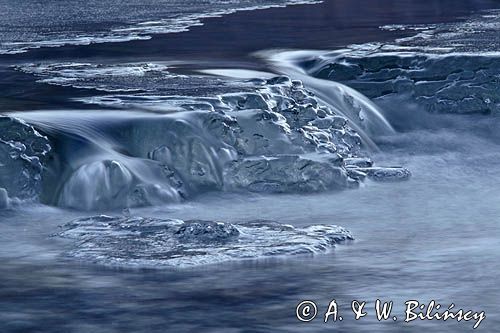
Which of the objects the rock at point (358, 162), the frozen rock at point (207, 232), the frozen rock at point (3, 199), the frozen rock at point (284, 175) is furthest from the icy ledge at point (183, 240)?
the rock at point (358, 162)

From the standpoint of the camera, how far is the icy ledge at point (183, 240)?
720cm

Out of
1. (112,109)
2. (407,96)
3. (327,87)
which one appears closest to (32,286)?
(112,109)

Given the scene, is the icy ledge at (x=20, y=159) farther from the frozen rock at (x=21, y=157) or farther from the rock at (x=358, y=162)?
the rock at (x=358, y=162)

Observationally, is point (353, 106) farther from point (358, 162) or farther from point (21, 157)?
point (21, 157)

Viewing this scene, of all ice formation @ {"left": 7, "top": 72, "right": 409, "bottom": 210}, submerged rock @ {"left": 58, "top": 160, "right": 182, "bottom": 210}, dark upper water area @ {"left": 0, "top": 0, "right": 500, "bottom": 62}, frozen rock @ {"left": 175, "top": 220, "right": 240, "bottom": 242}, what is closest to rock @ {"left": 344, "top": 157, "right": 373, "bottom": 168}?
ice formation @ {"left": 7, "top": 72, "right": 409, "bottom": 210}

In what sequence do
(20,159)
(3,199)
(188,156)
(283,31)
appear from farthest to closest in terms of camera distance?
(283,31), (188,156), (20,159), (3,199)

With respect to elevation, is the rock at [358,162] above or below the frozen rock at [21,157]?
below

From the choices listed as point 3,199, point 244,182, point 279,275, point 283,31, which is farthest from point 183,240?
point 283,31

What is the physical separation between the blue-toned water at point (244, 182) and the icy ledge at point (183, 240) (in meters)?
0.02

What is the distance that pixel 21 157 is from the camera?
29.1 feet

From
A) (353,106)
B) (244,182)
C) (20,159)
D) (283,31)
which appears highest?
(20,159)

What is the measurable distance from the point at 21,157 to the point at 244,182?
5.04 ft

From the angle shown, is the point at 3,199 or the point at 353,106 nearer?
the point at 3,199

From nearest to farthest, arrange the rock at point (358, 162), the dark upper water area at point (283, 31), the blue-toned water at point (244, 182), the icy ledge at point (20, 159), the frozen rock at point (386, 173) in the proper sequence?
A: the blue-toned water at point (244, 182) → the icy ledge at point (20, 159) → the frozen rock at point (386, 173) → the rock at point (358, 162) → the dark upper water area at point (283, 31)
